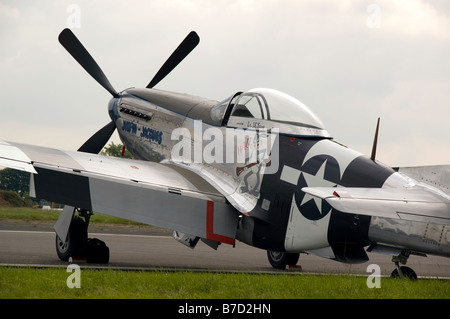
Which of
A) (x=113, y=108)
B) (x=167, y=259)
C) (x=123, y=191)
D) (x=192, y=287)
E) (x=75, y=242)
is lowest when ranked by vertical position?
(x=167, y=259)

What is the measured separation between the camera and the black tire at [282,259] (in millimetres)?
12598

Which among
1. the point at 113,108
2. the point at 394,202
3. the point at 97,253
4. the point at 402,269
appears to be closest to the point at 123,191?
the point at 97,253

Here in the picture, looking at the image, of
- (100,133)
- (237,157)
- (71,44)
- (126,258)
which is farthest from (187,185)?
(71,44)

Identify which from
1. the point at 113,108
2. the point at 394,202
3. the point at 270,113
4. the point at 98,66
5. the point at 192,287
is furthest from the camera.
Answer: the point at 98,66

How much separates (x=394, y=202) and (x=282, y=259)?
586 centimetres

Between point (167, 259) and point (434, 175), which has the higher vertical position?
point (434, 175)

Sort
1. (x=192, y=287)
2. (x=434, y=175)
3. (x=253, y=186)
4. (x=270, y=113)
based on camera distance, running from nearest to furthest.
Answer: (x=192, y=287)
(x=434, y=175)
(x=253, y=186)
(x=270, y=113)

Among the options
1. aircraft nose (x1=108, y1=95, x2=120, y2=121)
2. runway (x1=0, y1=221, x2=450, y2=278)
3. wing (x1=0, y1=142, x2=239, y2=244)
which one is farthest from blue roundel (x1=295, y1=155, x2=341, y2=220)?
aircraft nose (x1=108, y1=95, x2=120, y2=121)

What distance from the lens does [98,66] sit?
1557 cm

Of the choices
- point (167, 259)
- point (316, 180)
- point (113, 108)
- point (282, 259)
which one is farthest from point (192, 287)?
point (113, 108)

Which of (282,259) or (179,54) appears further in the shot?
(179,54)

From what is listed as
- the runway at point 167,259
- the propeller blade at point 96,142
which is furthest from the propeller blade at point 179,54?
the runway at point 167,259

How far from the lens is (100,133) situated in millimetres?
14516

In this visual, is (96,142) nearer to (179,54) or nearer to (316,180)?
(179,54)
